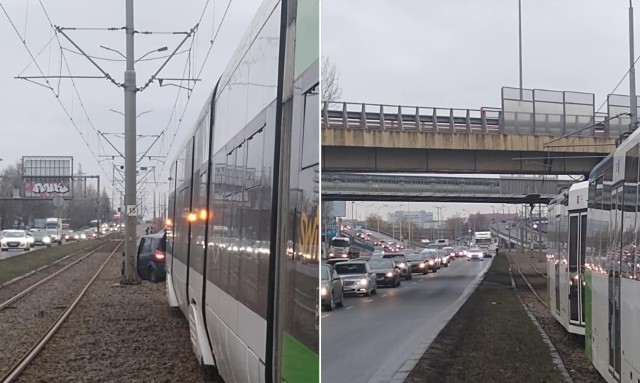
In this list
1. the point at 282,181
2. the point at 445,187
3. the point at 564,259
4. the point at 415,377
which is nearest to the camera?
the point at 282,181

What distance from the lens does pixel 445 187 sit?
60.9 meters

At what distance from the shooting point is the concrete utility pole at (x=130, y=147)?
26.8m

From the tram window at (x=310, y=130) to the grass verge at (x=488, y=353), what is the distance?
27.4ft

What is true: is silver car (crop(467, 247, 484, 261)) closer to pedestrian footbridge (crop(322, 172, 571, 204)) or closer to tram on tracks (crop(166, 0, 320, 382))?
pedestrian footbridge (crop(322, 172, 571, 204))

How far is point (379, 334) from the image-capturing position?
18766 mm

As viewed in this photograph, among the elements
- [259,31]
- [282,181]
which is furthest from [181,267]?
[282,181]

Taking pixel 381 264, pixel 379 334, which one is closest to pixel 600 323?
pixel 379 334

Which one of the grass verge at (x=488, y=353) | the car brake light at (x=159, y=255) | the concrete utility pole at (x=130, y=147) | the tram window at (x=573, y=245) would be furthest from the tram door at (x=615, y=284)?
the car brake light at (x=159, y=255)

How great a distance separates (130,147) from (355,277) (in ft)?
32.7

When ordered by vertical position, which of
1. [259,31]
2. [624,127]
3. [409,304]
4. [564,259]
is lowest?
[409,304]

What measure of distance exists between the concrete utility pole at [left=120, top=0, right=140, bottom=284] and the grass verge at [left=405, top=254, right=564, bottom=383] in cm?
1010

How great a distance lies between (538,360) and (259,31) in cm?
931

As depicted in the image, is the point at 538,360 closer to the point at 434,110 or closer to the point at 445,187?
the point at 434,110

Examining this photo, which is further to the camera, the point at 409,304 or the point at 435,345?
the point at 409,304
